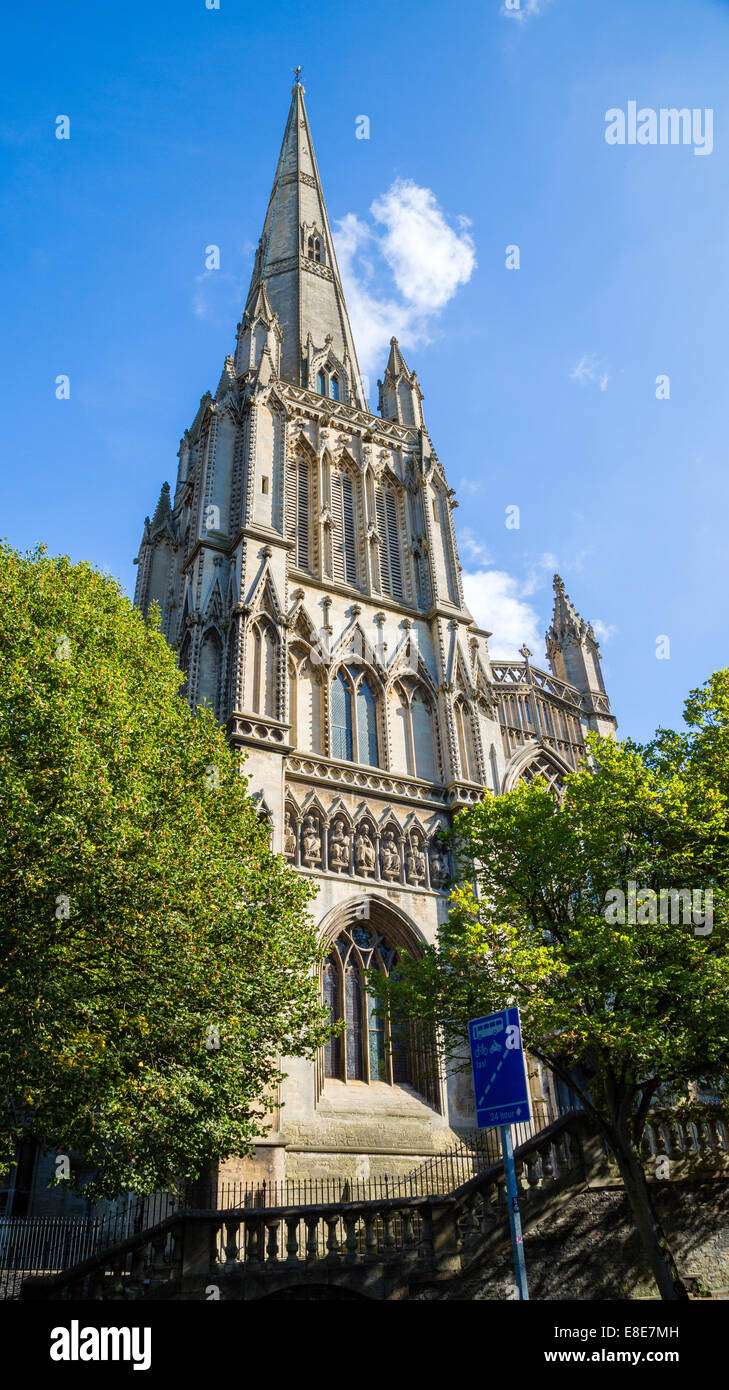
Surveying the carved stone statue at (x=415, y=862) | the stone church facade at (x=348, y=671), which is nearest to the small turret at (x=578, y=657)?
the stone church facade at (x=348, y=671)

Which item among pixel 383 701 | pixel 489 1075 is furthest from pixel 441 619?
pixel 489 1075

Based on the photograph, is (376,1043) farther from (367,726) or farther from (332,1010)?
(367,726)

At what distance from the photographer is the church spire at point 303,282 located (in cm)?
3588

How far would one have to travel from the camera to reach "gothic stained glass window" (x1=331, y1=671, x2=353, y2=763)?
25.3 m

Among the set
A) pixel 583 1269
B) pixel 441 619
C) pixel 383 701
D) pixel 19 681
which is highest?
pixel 441 619

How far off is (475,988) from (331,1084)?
681 cm

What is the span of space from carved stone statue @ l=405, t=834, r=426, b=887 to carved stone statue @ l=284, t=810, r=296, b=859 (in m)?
3.42

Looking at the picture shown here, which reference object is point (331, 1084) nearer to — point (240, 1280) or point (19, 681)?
point (240, 1280)

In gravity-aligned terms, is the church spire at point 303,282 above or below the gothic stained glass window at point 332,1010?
above

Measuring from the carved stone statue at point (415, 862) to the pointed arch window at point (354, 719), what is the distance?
2.44 metres

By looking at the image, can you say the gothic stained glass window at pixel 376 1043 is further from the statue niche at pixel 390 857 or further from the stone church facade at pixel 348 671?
the statue niche at pixel 390 857

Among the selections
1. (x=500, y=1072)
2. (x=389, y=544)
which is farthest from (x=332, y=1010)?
(x=389, y=544)

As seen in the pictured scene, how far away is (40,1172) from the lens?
20.0 m

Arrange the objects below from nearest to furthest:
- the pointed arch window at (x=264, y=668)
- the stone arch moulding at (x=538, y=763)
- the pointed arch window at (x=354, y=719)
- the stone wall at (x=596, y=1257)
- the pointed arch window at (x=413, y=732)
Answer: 1. the stone wall at (x=596, y=1257)
2. the pointed arch window at (x=264, y=668)
3. the pointed arch window at (x=354, y=719)
4. the pointed arch window at (x=413, y=732)
5. the stone arch moulding at (x=538, y=763)
